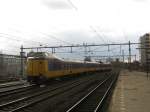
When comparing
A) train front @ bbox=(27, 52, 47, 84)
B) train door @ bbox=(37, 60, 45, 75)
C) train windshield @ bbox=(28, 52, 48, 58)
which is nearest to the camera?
train front @ bbox=(27, 52, 47, 84)

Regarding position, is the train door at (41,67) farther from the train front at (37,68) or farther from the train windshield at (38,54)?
the train windshield at (38,54)

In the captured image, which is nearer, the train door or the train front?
the train front

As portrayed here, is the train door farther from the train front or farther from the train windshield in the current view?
the train windshield

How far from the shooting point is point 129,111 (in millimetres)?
15609

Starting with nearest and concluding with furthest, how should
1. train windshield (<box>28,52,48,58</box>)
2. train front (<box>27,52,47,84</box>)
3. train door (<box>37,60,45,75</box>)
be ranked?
train front (<box>27,52,47,84</box>), train door (<box>37,60,45,75</box>), train windshield (<box>28,52,48,58</box>)

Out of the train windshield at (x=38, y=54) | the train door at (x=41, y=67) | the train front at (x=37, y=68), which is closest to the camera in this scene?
the train front at (x=37, y=68)

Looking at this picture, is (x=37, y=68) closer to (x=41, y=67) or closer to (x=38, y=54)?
(x=41, y=67)

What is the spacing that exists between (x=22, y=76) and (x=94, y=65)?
38057 mm

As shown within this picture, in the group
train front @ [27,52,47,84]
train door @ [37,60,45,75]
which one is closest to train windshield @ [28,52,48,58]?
train front @ [27,52,47,84]

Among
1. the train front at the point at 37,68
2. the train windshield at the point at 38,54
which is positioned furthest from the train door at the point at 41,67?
the train windshield at the point at 38,54

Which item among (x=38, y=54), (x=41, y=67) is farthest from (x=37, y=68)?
(x=38, y=54)

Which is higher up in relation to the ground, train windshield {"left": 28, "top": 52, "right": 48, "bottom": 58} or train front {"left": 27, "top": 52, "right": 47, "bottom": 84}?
train windshield {"left": 28, "top": 52, "right": 48, "bottom": 58}

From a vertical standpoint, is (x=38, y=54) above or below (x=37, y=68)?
above

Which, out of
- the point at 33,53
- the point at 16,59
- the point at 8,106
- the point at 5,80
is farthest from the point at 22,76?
the point at 8,106
